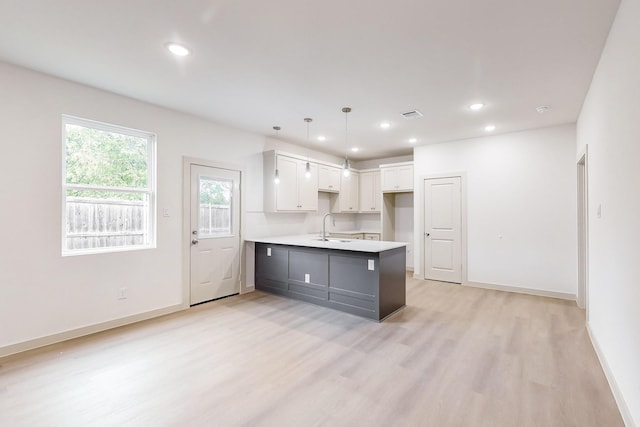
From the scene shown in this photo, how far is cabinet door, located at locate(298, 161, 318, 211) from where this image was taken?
5750 millimetres

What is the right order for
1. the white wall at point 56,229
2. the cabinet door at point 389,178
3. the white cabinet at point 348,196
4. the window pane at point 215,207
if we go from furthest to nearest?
the white cabinet at point 348,196
the cabinet door at point 389,178
the window pane at point 215,207
the white wall at point 56,229

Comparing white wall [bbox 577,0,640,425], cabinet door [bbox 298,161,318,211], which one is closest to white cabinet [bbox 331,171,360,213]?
cabinet door [bbox 298,161,318,211]

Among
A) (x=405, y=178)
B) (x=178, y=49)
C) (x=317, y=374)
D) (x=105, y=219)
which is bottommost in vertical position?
(x=317, y=374)

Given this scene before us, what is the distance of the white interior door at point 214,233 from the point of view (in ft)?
14.6

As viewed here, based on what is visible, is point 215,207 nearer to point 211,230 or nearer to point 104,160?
point 211,230

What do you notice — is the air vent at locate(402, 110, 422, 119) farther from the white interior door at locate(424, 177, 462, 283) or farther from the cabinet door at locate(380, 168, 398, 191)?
the cabinet door at locate(380, 168, 398, 191)

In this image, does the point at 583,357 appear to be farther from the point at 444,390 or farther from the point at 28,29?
the point at 28,29

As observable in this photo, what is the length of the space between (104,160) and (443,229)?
555cm

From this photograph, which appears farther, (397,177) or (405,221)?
(405,221)

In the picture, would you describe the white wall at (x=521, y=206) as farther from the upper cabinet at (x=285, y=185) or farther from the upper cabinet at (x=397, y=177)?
the upper cabinet at (x=285, y=185)

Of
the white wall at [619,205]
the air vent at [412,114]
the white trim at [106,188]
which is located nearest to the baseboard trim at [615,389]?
the white wall at [619,205]

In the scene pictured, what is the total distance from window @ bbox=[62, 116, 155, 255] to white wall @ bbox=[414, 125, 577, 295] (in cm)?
514

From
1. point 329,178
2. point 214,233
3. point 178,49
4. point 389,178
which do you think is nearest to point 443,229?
point 389,178

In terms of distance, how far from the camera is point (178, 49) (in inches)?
102
